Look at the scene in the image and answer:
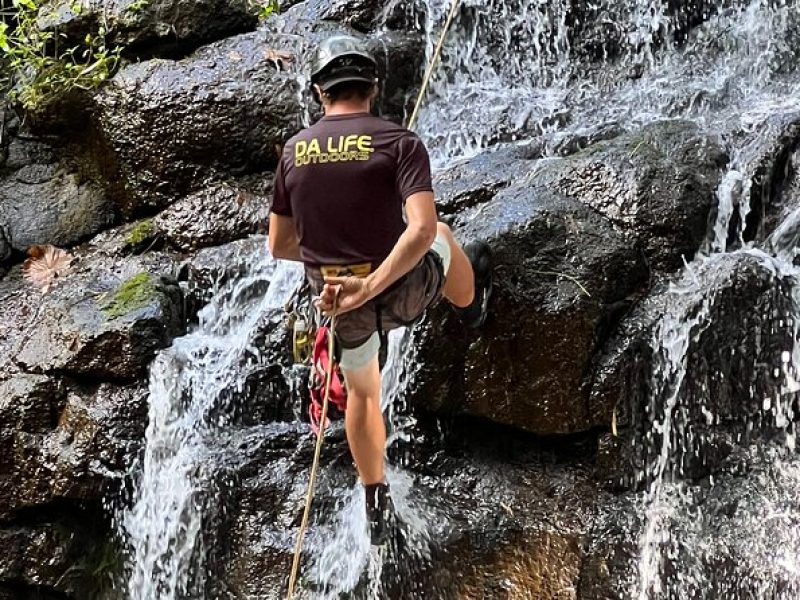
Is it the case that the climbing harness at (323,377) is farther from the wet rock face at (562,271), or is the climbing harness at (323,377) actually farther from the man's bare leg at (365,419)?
the wet rock face at (562,271)

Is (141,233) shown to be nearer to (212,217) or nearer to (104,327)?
(212,217)

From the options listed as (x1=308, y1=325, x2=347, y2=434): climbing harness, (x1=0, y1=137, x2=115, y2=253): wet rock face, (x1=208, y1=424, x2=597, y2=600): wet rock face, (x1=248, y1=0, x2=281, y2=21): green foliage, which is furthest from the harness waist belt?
(x1=248, y1=0, x2=281, y2=21): green foliage

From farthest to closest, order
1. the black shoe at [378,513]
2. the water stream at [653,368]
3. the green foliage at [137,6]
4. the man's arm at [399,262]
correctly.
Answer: the green foliage at [137,6] → the water stream at [653,368] → the black shoe at [378,513] → the man's arm at [399,262]

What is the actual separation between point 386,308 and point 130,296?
7.74 ft

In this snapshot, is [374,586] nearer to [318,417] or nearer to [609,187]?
[318,417]

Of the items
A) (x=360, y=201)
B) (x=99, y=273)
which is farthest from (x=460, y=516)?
(x=99, y=273)

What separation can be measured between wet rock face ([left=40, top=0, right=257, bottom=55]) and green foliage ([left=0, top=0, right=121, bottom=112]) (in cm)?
8

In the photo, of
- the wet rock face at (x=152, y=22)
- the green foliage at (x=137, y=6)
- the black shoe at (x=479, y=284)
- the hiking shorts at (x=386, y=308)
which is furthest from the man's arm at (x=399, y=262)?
the green foliage at (x=137, y=6)

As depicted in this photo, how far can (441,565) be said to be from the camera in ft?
13.2

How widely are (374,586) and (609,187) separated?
7.75 feet

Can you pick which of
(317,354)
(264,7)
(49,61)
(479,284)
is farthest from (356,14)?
(317,354)

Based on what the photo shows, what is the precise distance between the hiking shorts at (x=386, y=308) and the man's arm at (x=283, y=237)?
20cm

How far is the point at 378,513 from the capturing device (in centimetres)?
381

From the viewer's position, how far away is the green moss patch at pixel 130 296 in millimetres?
4934
